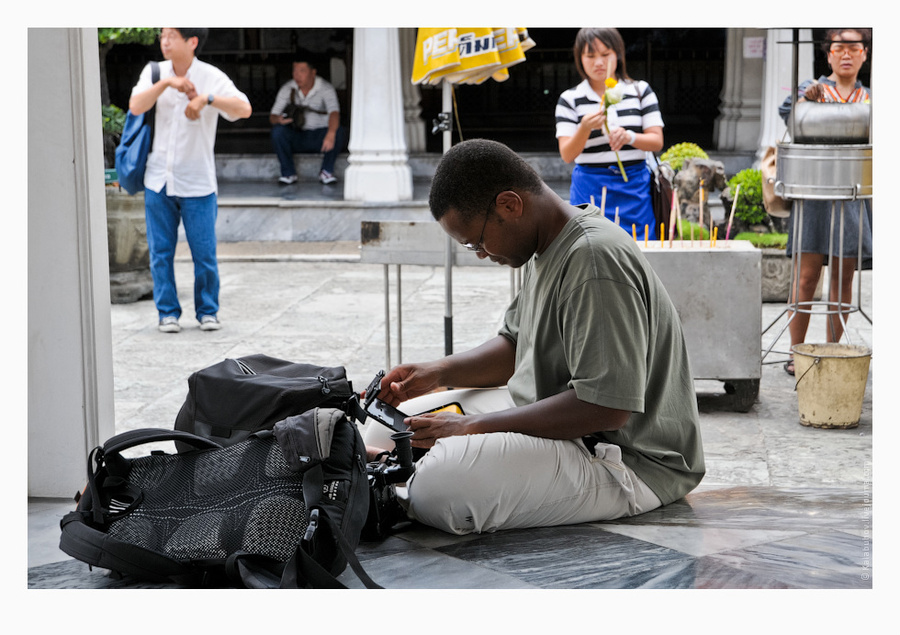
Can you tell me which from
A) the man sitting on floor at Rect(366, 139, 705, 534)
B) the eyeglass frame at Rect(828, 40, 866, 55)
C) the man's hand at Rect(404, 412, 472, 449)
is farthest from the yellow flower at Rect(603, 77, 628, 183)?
the man's hand at Rect(404, 412, 472, 449)

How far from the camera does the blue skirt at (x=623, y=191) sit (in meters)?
5.15

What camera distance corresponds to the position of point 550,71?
13.8 meters

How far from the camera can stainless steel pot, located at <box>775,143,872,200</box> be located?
15.0ft

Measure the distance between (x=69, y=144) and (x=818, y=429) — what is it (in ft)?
10.5

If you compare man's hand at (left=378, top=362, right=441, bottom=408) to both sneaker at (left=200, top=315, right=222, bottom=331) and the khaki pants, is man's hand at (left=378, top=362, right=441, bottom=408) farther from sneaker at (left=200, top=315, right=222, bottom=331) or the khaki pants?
sneaker at (left=200, top=315, right=222, bottom=331)

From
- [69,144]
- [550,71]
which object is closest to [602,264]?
[69,144]

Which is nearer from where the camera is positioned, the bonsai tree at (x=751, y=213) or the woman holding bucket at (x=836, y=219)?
the woman holding bucket at (x=836, y=219)

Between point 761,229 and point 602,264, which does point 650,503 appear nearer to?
point 602,264

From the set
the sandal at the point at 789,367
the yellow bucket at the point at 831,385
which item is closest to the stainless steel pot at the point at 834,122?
the yellow bucket at the point at 831,385

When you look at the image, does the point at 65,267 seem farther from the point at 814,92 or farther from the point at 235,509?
the point at 814,92

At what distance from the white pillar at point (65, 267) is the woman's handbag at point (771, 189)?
314 centimetres

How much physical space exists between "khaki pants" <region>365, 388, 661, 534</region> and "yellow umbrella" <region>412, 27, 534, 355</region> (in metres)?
2.13

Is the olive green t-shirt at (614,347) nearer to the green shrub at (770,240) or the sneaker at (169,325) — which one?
the sneaker at (169,325)

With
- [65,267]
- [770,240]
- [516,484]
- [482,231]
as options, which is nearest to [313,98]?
[770,240]
